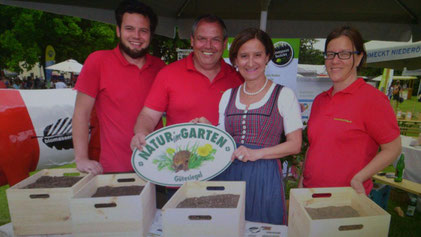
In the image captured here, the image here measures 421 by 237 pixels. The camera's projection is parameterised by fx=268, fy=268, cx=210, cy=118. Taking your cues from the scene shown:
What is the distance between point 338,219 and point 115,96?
173cm

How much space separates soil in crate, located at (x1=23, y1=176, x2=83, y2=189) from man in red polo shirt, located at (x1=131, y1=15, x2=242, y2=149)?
583mm

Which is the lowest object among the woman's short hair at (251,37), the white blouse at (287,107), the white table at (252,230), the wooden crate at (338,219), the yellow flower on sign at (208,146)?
the white table at (252,230)

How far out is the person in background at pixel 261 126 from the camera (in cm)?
163

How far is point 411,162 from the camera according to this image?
191 inches

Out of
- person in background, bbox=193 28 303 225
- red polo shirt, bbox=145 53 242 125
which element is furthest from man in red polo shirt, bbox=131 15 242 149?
person in background, bbox=193 28 303 225

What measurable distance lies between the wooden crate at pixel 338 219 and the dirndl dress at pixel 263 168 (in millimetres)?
334

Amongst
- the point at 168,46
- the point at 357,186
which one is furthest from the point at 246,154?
the point at 168,46

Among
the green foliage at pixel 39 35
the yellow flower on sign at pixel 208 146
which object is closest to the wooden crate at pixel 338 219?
the yellow flower on sign at pixel 208 146

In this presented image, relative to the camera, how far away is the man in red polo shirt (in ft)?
6.59

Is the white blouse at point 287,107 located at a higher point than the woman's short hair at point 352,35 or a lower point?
lower

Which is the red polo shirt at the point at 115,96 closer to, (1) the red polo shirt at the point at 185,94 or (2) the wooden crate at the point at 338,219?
(1) the red polo shirt at the point at 185,94

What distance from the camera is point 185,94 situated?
6.63 feet

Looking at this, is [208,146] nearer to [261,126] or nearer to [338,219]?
[261,126]

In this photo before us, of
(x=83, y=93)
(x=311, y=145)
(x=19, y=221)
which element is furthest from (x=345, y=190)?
(x=83, y=93)
